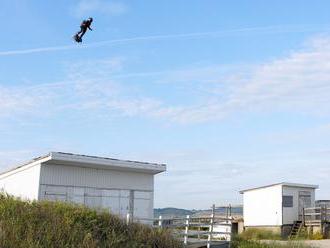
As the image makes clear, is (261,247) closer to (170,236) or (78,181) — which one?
(170,236)

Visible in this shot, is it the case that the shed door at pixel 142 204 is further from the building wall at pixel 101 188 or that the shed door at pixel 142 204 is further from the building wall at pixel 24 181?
Answer: the building wall at pixel 24 181

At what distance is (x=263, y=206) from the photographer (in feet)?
138

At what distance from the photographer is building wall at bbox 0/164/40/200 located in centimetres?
2648

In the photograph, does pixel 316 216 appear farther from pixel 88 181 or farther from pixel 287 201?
pixel 88 181

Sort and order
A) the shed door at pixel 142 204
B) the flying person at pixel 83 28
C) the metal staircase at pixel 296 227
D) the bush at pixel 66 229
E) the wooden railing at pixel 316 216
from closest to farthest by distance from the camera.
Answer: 1. the flying person at pixel 83 28
2. the bush at pixel 66 229
3. the shed door at pixel 142 204
4. the wooden railing at pixel 316 216
5. the metal staircase at pixel 296 227

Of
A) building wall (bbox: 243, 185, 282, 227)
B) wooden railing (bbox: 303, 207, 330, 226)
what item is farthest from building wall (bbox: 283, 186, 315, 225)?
wooden railing (bbox: 303, 207, 330, 226)

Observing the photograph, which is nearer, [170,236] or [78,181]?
[170,236]

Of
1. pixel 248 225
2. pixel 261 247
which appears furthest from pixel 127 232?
pixel 248 225

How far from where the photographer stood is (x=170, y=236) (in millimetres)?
18719

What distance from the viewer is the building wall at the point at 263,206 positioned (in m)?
40.4

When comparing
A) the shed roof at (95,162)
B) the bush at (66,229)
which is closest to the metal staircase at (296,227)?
the shed roof at (95,162)

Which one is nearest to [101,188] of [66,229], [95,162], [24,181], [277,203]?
[95,162]

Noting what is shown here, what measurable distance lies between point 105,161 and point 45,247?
46.6 ft

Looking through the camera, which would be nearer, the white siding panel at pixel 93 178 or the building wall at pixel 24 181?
the building wall at pixel 24 181
